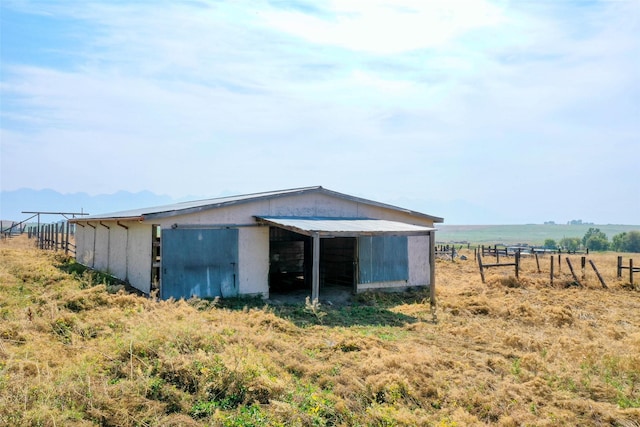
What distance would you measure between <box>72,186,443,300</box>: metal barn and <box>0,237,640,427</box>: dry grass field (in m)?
1.71

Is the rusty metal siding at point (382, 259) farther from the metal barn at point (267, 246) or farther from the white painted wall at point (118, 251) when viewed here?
the white painted wall at point (118, 251)

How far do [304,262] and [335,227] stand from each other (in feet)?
16.4

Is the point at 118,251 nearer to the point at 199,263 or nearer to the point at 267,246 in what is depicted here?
the point at 199,263

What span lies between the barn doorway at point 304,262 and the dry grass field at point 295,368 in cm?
532

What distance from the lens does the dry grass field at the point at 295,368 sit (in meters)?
5.28

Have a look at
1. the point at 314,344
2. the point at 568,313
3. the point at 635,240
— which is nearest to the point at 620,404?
the point at 314,344

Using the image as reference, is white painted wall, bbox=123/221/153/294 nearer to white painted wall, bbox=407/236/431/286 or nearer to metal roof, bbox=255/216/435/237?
metal roof, bbox=255/216/435/237

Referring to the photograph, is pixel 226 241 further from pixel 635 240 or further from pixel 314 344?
Answer: pixel 635 240

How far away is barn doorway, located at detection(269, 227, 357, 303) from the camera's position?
16.6 meters

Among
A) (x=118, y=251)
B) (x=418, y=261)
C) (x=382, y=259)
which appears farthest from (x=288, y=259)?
(x=118, y=251)

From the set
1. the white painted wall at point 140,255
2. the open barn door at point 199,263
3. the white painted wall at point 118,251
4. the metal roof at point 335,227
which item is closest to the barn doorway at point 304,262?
the metal roof at point 335,227

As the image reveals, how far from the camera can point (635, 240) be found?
80.2 m

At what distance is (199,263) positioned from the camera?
499 inches

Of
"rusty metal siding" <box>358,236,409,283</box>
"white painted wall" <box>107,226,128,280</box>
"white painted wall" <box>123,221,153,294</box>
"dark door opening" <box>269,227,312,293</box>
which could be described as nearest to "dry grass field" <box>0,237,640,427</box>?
"white painted wall" <box>123,221,153,294</box>
